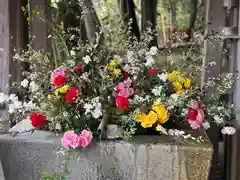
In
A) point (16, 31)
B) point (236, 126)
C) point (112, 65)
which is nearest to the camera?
point (112, 65)

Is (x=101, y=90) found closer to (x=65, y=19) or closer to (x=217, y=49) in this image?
(x=217, y=49)

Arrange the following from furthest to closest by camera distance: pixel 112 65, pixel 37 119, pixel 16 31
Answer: pixel 16 31 < pixel 112 65 < pixel 37 119

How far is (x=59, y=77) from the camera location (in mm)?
1607

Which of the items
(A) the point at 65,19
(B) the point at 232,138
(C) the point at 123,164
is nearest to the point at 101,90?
(C) the point at 123,164

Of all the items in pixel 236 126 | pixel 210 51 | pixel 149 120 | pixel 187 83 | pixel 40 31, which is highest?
pixel 40 31

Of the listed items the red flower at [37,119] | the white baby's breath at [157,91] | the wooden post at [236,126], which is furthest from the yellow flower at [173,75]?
the red flower at [37,119]

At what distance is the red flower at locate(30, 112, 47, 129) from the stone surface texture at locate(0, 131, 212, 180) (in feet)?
0.16

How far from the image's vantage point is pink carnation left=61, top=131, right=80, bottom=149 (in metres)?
1.47

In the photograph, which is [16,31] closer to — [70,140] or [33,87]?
[33,87]

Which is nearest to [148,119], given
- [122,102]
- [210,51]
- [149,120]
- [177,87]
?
[149,120]

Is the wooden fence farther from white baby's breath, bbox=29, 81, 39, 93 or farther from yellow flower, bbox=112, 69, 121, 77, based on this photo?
yellow flower, bbox=112, 69, 121, 77

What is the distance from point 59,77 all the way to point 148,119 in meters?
0.40

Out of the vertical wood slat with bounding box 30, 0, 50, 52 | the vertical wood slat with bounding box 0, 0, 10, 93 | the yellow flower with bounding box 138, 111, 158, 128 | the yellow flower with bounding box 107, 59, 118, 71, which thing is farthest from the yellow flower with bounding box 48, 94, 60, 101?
the vertical wood slat with bounding box 30, 0, 50, 52

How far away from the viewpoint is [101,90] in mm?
1571
